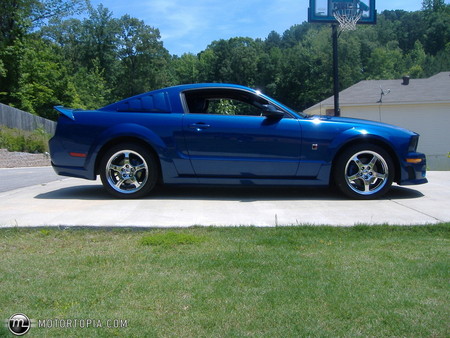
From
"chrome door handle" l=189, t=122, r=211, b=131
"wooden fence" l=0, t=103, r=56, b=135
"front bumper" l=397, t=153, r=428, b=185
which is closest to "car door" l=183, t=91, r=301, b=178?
"chrome door handle" l=189, t=122, r=211, b=131

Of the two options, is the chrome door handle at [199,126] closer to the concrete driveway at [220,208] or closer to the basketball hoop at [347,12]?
the concrete driveway at [220,208]

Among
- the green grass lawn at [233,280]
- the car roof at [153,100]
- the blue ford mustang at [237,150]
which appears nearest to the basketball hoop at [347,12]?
the blue ford mustang at [237,150]

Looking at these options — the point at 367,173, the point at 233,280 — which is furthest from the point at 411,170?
the point at 233,280

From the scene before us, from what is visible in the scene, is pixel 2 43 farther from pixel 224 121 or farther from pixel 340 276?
pixel 340 276

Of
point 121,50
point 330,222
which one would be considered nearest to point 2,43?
point 330,222

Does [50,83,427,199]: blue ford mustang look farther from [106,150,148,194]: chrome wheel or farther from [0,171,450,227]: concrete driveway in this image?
[0,171,450,227]: concrete driveway

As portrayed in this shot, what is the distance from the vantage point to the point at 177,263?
336 centimetres

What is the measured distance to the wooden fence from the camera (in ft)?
74.7

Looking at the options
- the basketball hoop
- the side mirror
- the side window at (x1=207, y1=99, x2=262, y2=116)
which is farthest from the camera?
the basketball hoop

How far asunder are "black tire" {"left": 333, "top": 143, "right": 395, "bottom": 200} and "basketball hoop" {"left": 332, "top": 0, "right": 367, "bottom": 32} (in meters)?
13.7

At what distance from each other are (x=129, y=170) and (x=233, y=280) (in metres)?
3.19

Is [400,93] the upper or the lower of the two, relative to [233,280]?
upper

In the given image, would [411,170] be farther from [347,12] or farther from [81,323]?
[347,12]

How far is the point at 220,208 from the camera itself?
5250 millimetres
